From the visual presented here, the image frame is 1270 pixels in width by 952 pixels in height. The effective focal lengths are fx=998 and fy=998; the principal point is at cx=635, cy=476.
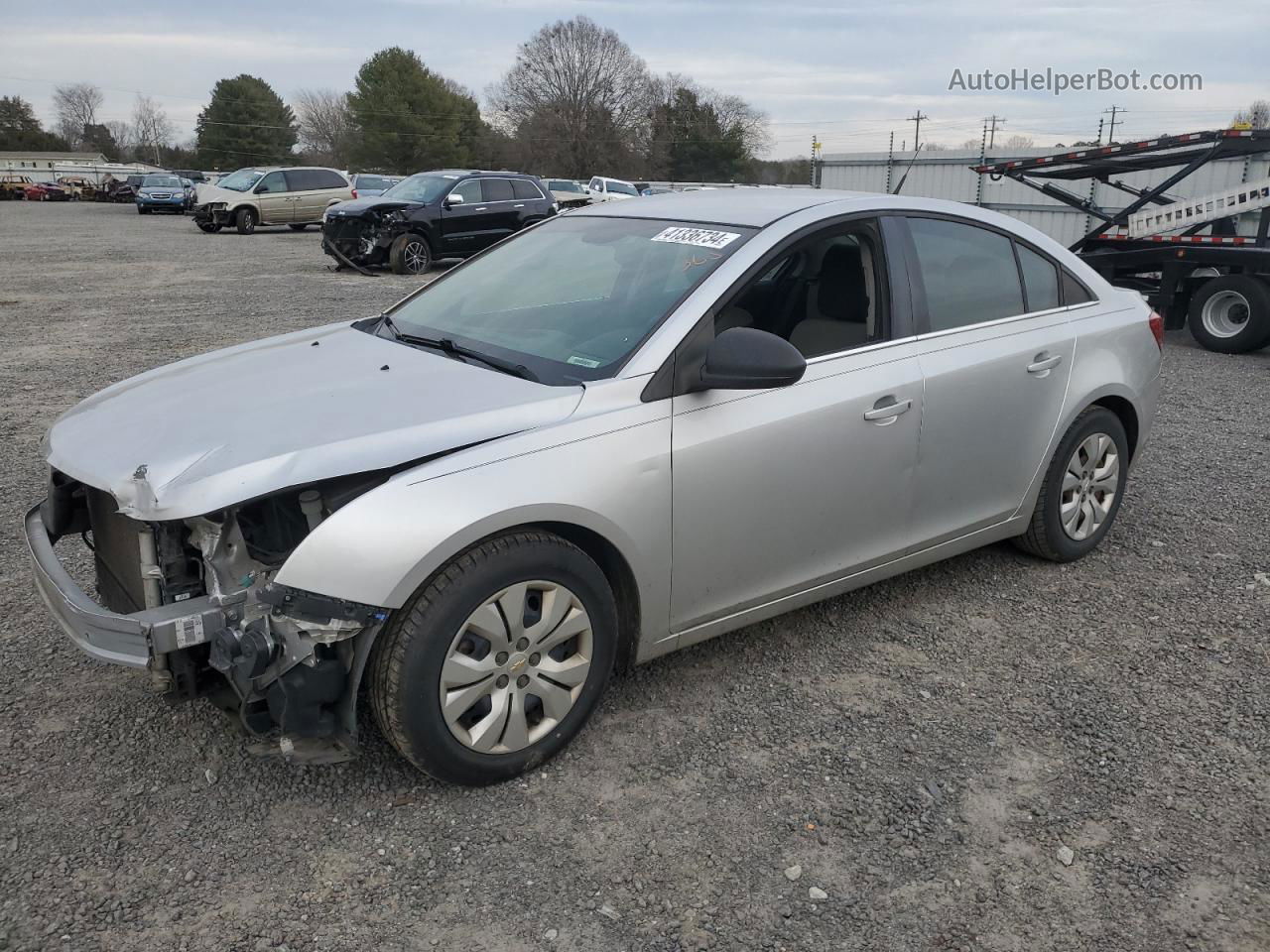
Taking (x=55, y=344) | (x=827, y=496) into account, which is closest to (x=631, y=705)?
(x=827, y=496)

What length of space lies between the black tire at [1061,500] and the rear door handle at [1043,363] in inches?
13.0

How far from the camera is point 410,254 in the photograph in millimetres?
16953

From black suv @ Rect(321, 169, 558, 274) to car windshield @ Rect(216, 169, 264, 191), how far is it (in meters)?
10.5

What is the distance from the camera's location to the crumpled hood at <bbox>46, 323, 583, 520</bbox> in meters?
2.57

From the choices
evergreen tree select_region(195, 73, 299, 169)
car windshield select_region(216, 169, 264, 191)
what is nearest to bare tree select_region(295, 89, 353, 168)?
evergreen tree select_region(195, 73, 299, 169)

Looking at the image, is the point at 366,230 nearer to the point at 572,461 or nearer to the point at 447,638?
the point at 572,461

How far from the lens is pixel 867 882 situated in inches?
103

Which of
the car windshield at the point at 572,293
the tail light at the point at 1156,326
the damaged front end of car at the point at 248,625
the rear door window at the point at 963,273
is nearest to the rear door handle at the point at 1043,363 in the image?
the rear door window at the point at 963,273

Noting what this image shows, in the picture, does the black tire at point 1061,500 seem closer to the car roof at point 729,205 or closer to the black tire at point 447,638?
the car roof at point 729,205

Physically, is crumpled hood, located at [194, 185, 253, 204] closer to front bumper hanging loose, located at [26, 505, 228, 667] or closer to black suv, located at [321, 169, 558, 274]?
black suv, located at [321, 169, 558, 274]

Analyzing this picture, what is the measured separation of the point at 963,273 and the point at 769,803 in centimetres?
228

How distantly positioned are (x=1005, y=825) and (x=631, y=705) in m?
1.23

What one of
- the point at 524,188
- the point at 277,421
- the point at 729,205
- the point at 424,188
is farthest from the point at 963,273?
the point at 524,188

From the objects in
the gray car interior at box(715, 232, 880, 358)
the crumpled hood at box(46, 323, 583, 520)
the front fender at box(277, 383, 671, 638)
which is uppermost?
the gray car interior at box(715, 232, 880, 358)
